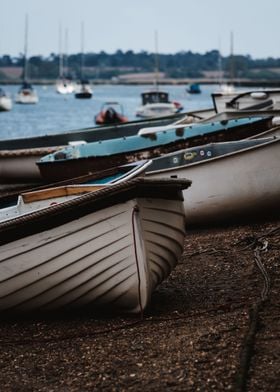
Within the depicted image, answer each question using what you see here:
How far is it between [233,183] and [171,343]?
528 centimetres

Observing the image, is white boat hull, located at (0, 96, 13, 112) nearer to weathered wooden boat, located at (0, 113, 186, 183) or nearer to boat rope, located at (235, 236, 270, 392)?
weathered wooden boat, located at (0, 113, 186, 183)

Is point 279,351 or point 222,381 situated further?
point 279,351

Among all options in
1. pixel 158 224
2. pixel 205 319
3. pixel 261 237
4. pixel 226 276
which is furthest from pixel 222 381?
pixel 261 237

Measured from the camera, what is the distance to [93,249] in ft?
23.4

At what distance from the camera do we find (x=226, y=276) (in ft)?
28.7

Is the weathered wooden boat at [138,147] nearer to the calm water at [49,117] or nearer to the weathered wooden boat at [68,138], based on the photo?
the weathered wooden boat at [68,138]

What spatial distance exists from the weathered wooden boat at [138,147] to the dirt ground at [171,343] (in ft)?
20.5

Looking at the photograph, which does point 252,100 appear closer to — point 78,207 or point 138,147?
point 138,147

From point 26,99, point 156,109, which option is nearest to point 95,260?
point 156,109

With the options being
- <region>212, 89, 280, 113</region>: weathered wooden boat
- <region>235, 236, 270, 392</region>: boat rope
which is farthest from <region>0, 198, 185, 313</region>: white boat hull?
<region>212, 89, 280, 113</region>: weathered wooden boat

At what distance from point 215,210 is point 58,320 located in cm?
Answer: 463

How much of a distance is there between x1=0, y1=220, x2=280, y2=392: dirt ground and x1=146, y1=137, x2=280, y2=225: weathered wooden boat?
Result: 9.11 ft

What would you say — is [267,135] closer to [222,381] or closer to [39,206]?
[39,206]

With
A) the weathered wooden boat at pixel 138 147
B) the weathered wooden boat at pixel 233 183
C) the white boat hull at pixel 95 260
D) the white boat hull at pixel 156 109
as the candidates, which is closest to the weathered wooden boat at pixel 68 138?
the weathered wooden boat at pixel 138 147
